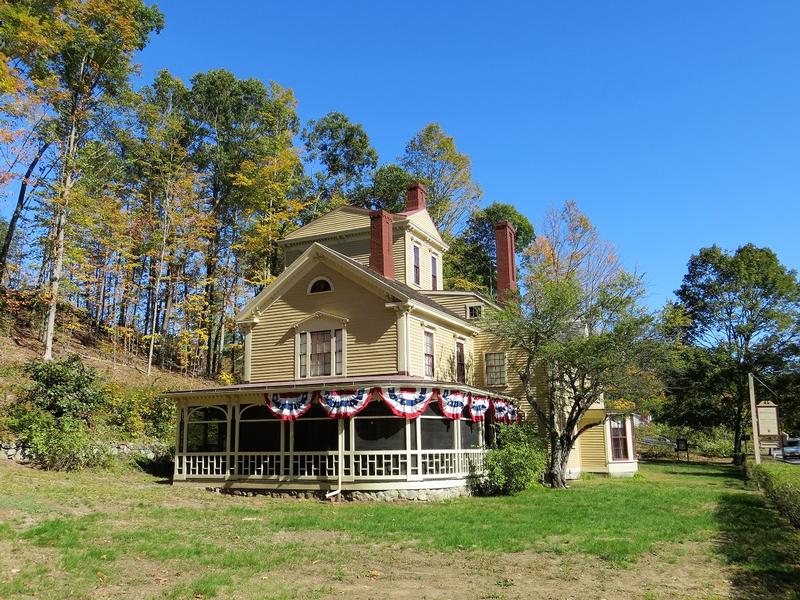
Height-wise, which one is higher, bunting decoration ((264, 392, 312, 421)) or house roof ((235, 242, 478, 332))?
house roof ((235, 242, 478, 332))

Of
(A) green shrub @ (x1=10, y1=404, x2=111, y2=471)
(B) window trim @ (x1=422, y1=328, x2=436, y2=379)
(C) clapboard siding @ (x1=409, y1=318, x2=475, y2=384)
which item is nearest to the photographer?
(A) green shrub @ (x1=10, y1=404, x2=111, y2=471)

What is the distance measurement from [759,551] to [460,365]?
16.5 meters

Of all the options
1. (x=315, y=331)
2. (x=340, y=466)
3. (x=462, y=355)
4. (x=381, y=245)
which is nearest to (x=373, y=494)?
(x=340, y=466)

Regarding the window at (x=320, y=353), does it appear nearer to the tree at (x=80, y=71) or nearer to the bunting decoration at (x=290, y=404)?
the bunting decoration at (x=290, y=404)

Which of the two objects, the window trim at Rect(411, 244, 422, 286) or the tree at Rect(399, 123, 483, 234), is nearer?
the window trim at Rect(411, 244, 422, 286)

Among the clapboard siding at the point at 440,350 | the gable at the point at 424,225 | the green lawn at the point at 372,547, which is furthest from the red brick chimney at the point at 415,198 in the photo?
the green lawn at the point at 372,547

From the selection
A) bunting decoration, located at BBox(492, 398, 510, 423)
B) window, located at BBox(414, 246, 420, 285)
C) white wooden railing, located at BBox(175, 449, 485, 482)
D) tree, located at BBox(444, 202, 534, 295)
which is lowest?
white wooden railing, located at BBox(175, 449, 485, 482)

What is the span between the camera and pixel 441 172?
46.7 metres

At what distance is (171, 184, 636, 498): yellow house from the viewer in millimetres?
19453

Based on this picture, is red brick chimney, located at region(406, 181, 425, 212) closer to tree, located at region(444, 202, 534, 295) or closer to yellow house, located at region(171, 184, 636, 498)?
yellow house, located at region(171, 184, 636, 498)

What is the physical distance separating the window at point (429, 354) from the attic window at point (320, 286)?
4.00m

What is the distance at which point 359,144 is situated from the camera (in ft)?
165

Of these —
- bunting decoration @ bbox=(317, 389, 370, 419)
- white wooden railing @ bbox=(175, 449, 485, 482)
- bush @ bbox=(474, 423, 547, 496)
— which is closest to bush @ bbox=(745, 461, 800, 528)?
bush @ bbox=(474, 423, 547, 496)

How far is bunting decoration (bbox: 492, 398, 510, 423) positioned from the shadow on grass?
8.53m
